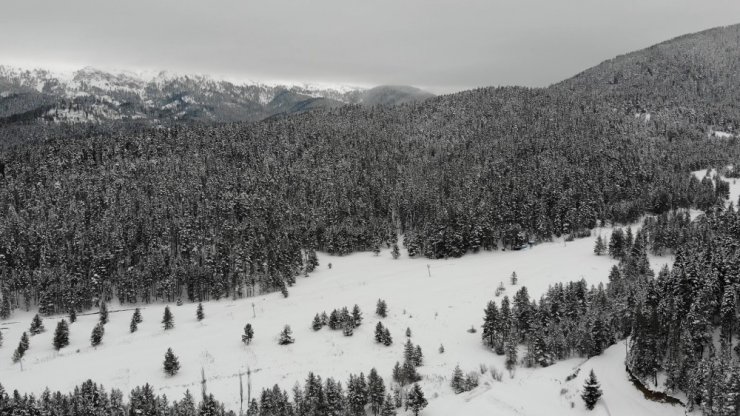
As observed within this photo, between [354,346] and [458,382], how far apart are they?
25036 millimetres

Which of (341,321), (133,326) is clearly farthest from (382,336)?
(133,326)

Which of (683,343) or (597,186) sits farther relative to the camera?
(597,186)

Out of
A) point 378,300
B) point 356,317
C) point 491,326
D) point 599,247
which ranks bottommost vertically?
point 356,317

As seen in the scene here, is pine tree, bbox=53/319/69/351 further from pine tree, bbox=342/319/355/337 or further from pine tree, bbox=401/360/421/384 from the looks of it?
pine tree, bbox=401/360/421/384

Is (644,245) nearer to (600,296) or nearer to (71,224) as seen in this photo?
(600,296)

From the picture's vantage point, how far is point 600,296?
303 feet

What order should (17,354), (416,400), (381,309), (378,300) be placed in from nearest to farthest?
(416,400), (17,354), (381,309), (378,300)

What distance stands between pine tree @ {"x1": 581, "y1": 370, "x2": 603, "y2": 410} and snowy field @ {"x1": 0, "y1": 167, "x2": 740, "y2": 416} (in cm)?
116

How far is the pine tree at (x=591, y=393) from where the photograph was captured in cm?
6277

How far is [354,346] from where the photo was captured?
9200 centimetres

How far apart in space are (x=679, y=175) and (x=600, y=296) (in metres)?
132

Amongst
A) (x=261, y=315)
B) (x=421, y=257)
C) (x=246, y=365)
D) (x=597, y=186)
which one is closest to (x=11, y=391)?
(x=246, y=365)

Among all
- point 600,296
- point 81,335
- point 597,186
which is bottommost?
point 81,335

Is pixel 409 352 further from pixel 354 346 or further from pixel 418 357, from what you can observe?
pixel 354 346
